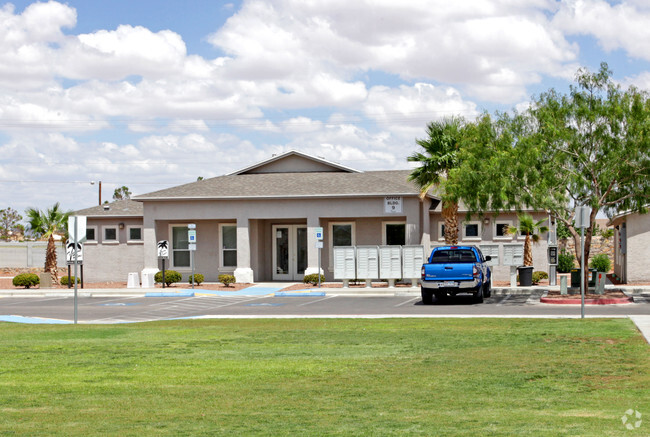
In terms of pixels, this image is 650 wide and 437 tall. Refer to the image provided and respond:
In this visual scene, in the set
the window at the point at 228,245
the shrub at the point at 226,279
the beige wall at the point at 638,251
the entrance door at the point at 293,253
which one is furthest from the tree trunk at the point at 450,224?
the window at the point at 228,245

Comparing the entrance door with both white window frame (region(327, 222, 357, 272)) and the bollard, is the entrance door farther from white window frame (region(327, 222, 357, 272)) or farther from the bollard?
the bollard

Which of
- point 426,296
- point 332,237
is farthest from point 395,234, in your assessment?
point 426,296

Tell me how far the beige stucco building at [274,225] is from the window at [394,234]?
5 cm

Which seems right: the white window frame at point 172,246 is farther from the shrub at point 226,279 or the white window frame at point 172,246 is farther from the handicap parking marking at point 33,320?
the handicap parking marking at point 33,320

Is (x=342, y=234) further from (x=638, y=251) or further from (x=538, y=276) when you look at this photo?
(x=638, y=251)

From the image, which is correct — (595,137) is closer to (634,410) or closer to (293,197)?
(293,197)

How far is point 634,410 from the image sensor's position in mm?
8859

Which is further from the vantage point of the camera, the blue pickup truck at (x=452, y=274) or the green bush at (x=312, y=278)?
the green bush at (x=312, y=278)

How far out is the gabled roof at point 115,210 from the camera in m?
41.9

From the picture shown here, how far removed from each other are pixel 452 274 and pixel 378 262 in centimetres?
831

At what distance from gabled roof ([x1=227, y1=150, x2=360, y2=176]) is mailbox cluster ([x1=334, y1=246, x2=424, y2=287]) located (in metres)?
8.39

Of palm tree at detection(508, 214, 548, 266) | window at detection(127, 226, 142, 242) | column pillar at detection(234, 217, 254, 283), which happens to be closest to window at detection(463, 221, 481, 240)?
palm tree at detection(508, 214, 548, 266)

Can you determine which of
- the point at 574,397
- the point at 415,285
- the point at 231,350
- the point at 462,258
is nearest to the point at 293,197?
the point at 415,285

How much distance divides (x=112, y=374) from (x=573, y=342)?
26.2 feet
